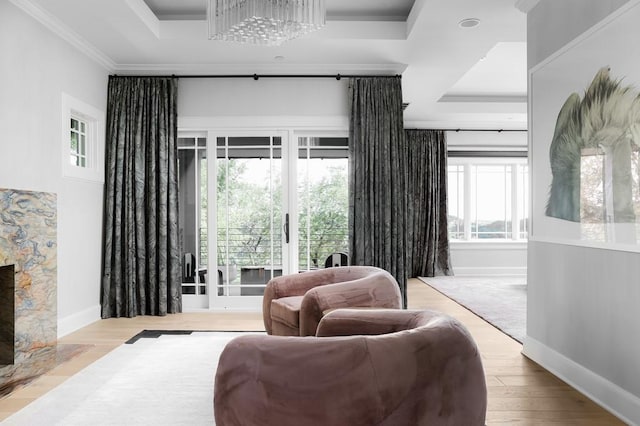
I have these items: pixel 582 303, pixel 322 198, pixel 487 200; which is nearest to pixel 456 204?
pixel 487 200

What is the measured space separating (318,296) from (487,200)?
652cm

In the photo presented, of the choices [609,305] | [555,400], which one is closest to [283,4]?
[609,305]

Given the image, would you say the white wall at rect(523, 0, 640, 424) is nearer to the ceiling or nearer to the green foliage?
the ceiling

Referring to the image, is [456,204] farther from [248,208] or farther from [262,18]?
[262,18]

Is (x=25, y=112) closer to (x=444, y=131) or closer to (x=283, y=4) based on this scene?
(x=283, y=4)

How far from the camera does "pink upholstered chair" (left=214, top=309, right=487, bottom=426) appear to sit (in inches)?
57.1

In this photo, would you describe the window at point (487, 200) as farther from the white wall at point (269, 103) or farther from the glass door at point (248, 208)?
the glass door at point (248, 208)

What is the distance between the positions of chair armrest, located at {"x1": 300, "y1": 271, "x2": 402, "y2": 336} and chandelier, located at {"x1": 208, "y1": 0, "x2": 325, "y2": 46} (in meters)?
1.66

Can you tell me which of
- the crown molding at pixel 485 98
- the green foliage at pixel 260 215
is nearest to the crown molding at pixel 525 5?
the green foliage at pixel 260 215

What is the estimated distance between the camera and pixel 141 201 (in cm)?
488

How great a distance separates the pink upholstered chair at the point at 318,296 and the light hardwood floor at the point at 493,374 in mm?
846

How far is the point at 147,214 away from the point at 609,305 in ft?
13.6

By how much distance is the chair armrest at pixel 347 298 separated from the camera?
282 cm

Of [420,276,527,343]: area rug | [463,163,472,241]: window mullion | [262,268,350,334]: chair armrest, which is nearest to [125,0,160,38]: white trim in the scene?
[262,268,350,334]: chair armrest
